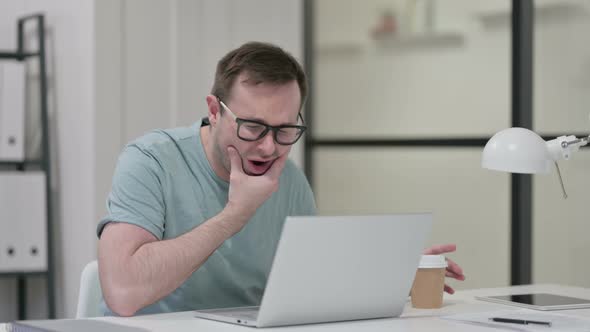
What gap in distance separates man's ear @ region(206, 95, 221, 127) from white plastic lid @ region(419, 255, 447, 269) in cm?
52

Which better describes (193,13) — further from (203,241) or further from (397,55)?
(203,241)

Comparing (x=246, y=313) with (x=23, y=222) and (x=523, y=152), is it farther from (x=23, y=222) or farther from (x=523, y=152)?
(x=23, y=222)

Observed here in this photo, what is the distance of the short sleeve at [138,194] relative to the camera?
1.92 meters

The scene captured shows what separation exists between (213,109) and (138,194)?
25 cm

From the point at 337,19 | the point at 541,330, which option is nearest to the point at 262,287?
the point at 541,330

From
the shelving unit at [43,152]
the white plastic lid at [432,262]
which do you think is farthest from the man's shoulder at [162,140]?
the shelving unit at [43,152]

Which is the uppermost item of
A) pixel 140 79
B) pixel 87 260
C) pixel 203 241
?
pixel 140 79

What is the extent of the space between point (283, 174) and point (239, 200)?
374mm

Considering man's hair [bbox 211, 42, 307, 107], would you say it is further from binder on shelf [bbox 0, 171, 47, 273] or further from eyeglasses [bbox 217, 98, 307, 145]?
binder on shelf [bbox 0, 171, 47, 273]

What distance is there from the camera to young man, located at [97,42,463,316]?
1.84 meters

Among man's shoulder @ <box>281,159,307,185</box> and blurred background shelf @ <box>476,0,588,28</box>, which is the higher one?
blurred background shelf @ <box>476,0,588,28</box>

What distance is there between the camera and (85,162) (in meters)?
3.35

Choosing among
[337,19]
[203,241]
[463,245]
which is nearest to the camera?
[203,241]

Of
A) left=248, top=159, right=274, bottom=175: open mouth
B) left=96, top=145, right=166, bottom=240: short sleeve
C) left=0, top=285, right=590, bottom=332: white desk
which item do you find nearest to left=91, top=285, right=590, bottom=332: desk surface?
left=0, top=285, right=590, bottom=332: white desk
